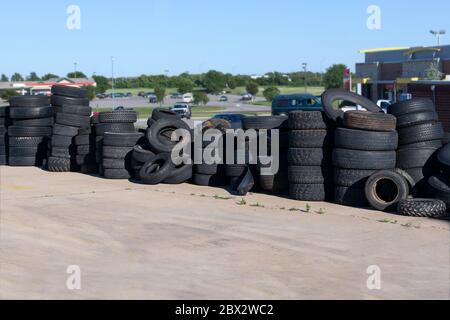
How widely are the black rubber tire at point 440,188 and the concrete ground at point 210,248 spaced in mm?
795

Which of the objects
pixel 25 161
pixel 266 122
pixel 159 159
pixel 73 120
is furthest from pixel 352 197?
pixel 25 161

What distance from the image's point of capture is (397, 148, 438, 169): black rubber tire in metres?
15.0

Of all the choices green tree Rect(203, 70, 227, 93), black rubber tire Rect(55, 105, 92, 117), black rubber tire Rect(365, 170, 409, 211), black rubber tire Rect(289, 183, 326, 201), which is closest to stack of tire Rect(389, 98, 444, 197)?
black rubber tire Rect(365, 170, 409, 211)

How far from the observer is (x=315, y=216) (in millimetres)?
13852

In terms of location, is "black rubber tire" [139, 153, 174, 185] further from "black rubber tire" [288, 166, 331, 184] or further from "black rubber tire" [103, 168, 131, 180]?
"black rubber tire" [288, 166, 331, 184]

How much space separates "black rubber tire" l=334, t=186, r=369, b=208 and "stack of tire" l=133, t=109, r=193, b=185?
4.79 metres

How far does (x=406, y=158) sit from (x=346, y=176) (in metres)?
1.35

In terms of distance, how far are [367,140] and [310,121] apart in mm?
1416

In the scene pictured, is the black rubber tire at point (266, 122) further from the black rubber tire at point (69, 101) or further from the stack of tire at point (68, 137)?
the black rubber tire at point (69, 101)

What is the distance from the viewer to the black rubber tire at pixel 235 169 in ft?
56.2

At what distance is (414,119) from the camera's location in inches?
607

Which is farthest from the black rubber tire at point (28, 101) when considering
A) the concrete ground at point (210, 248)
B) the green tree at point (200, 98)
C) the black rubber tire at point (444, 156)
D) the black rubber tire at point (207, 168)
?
the green tree at point (200, 98)

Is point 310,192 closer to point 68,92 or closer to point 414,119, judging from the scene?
point 414,119
